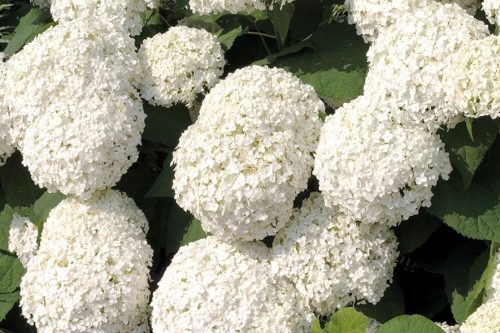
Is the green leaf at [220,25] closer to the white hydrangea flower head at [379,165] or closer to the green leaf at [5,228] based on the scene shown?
the white hydrangea flower head at [379,165]

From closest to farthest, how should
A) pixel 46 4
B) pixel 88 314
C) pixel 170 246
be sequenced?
pixel 88 314, pixel 170 246, pixel 46 4

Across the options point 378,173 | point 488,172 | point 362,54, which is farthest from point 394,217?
point 362,54

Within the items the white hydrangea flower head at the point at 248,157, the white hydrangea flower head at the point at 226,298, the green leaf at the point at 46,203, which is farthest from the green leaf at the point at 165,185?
the green leaf at the point at 46,203

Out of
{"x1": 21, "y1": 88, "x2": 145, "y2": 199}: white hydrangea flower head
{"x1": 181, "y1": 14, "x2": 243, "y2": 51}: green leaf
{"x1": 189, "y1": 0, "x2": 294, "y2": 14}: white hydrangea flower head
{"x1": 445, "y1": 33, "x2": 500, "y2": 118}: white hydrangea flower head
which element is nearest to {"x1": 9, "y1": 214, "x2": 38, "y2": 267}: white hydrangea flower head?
{"x1": 21, "y1": 88, "x2": 145, "y2": 199}: white hydrangea flower head

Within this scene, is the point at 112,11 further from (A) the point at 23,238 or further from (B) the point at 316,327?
(B) the point at 316,327

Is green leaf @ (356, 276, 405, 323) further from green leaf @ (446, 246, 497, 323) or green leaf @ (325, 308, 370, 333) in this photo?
green leaf @ (325, 308, 370, 333)

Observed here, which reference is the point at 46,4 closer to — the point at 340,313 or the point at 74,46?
the point at 74,46
